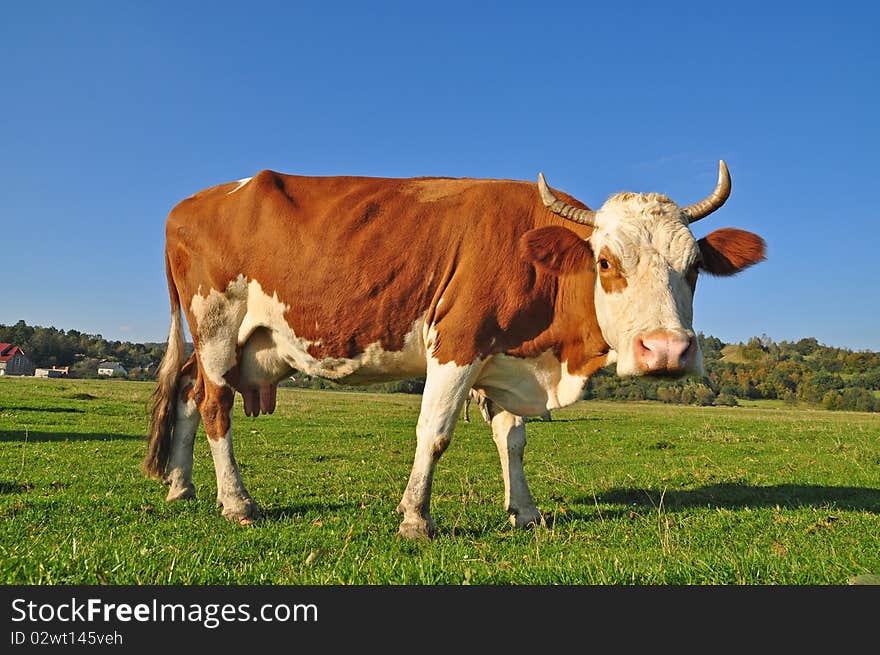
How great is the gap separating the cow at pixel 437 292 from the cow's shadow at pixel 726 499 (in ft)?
4.02

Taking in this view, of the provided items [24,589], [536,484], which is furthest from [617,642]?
[536,484]

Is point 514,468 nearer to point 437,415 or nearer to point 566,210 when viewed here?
point 437,415

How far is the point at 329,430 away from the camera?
71.1 ft

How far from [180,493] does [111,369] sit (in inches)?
5378

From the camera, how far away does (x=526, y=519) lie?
23.7 ft

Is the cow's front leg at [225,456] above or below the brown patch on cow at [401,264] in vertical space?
below

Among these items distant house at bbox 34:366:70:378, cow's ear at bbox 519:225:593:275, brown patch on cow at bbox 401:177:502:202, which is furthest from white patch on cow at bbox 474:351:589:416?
distant house at bbox 34:366:70:378

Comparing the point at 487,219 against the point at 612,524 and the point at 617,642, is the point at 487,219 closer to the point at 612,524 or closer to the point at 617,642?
the point at 612,524

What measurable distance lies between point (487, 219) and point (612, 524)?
3.38 meters

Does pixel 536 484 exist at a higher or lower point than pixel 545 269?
lower

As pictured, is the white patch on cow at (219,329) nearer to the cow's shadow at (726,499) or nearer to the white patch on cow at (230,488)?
the white patch on cow at (230,488)

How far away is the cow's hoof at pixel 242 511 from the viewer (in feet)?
23.5

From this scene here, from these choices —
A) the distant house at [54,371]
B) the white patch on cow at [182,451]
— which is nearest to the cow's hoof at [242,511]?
the white patch on cow at [182,451]

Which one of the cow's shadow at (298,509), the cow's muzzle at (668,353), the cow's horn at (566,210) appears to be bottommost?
the cow's shadow at (298,509)
